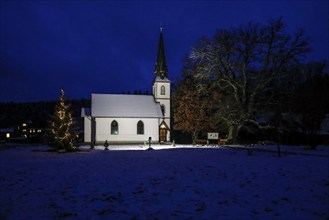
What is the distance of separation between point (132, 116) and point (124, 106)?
2.30 metres

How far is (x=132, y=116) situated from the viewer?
138ft

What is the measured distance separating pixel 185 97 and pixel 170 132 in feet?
23.2

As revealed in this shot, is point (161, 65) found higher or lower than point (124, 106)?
higher

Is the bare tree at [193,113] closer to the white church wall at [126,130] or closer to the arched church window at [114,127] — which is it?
the white church wall at [126,130]

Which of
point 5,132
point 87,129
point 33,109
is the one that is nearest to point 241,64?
point 87,129

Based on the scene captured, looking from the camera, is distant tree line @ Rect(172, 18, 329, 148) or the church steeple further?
the church steeple

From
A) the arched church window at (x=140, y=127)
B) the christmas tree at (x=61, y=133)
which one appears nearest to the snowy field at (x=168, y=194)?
the christmas tree at (x=61, y=133)

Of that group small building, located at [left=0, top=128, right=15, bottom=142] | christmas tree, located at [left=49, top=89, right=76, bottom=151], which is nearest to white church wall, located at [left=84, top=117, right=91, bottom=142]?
christmas tree, located at [left=49, top=89, right=76, bottom=151]

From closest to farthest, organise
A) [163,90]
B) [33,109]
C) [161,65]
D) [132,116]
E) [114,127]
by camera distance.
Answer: [114,127]
[132,116]
[163,90]
[161,65]
[33,109]

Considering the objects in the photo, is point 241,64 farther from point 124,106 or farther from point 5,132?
point 5,132

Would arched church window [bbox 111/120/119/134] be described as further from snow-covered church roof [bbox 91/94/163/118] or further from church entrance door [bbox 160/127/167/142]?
church entrance door [bbox 160/127/167/142]

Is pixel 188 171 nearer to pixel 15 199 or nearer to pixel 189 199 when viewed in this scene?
pixel 189 199

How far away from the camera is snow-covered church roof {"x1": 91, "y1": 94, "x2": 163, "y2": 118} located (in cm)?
4159

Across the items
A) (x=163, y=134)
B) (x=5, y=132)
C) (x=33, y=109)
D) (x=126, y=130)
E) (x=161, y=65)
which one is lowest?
(x=5, y=132)
